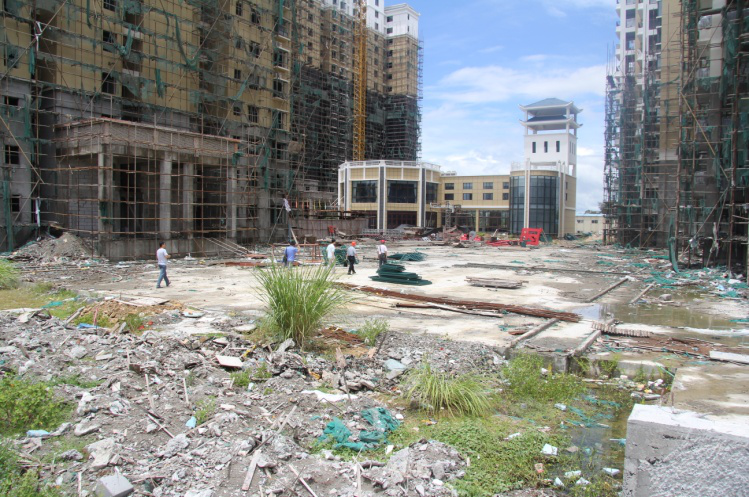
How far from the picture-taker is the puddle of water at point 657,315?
13633 millimetres

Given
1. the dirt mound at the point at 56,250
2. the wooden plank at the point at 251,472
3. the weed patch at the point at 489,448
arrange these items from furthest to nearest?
the dirt mound at the point at 56,250 < the weed patch at the point at 489,448 < the wooden plank at the point at 251,472

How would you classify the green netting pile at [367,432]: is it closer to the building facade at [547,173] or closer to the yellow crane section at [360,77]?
the building facade at [547,173]

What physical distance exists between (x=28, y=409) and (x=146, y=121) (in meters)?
32.0

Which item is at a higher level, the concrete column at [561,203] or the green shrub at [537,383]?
the concrete column at [561,203]

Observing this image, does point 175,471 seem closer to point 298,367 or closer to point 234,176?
point 298,367

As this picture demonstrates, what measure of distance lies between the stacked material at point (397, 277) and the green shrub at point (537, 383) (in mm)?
11325

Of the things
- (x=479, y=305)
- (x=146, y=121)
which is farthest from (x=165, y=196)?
(x=479, y=305)

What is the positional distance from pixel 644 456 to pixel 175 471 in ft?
14.4

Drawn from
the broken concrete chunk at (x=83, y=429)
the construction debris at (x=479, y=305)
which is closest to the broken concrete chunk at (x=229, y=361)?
the broken concrete chunk at (x=83, y=429)

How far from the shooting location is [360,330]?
1115cm

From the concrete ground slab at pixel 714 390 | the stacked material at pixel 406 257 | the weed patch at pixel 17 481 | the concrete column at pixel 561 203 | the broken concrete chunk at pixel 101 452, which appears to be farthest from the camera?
the concrete column at pixel 561 203

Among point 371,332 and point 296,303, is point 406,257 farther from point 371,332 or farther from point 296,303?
point 296,303

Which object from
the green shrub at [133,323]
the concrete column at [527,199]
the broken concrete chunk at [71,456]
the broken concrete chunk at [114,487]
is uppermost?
the concrete column at [527,199]

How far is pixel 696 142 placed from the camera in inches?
1152
